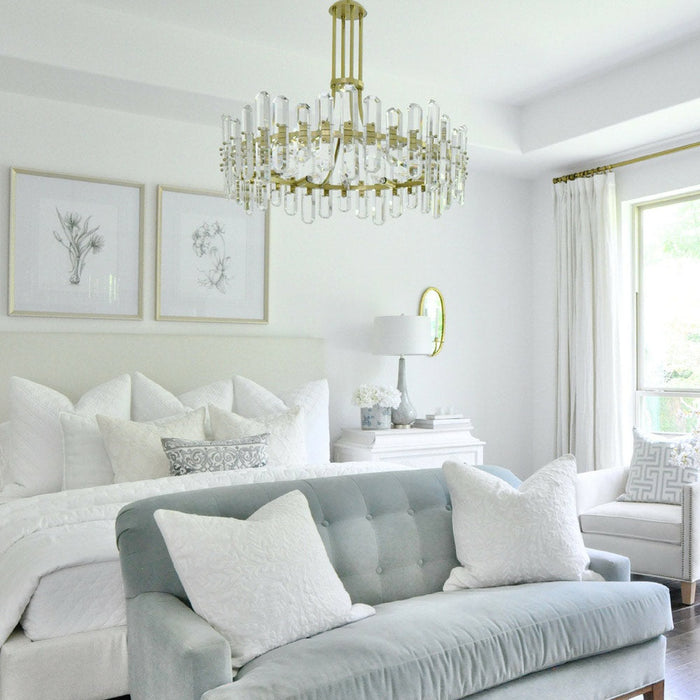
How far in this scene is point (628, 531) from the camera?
4.15 metres

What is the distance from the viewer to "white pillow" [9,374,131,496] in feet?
12.4

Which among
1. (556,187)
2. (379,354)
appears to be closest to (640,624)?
(379,354)

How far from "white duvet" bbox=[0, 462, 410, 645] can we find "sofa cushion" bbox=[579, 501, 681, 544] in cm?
173

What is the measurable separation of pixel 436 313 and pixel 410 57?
1848 millimetres

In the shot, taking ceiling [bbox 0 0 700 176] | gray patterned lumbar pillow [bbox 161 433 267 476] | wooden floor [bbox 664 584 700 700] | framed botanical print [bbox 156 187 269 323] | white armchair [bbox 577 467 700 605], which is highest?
ceiling [bbox 0 0 700 176]

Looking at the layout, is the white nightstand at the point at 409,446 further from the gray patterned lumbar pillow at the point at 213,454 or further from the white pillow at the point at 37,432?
the white pillow at the point at 37,432

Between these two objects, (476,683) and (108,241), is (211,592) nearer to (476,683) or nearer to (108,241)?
(476,683)

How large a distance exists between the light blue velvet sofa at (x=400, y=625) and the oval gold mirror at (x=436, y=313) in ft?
9.32

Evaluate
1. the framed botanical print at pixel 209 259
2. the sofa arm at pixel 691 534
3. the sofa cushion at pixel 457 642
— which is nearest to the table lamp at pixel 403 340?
the framed botanical print at pixel 209 259

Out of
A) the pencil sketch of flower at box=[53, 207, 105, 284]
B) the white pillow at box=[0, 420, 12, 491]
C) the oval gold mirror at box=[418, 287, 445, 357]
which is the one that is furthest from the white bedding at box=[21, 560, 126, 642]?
the oval gold mirror at box=[418, 287, 445, 357]

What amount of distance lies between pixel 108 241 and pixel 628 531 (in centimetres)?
332

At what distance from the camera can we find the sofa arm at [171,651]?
69.9 inches

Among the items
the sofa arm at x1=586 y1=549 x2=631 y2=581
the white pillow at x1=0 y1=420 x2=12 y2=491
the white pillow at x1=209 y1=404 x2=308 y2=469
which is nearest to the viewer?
the sofa arm at x1=586 y1=549 x2=631 y2=581

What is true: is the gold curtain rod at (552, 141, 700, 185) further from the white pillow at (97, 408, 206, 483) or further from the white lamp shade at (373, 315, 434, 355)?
the white pillow at (97, 408, 206, 483)
